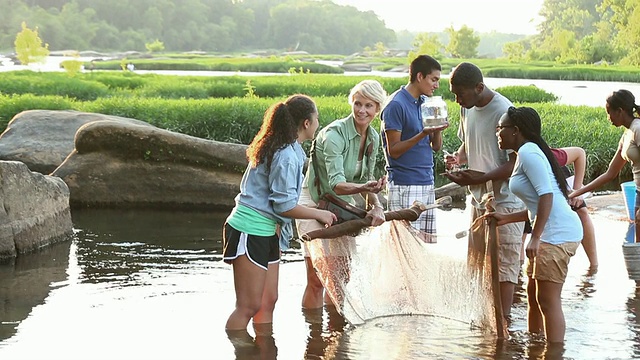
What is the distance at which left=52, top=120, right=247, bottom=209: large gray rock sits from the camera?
39.8 feet

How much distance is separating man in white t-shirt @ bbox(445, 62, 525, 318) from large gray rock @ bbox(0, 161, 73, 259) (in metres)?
4.44

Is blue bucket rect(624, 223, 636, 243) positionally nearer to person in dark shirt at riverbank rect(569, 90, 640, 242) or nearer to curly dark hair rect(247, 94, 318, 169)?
person in dark shirt at riverbank rect(569, 90, 640, 242)

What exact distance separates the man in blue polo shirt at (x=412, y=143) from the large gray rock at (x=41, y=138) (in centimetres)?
787

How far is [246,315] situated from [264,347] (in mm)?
371

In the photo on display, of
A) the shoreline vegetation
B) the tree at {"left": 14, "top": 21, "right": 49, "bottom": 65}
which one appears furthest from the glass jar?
the tree at {"left": 14, "top": 21, "right": 49, "bottom": 65}

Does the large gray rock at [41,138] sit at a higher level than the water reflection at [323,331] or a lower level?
higher

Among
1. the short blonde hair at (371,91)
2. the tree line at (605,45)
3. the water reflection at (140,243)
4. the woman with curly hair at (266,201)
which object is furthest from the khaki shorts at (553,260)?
the tree line at (605,45)

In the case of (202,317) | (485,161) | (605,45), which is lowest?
(605,45)

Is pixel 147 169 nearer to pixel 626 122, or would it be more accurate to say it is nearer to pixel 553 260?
pixel 626 122

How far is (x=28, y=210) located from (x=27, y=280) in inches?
52.2

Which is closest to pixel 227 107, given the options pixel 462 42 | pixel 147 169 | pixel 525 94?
pixel 147 169

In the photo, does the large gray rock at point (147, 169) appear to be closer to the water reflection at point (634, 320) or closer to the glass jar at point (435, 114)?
the water reflection at point (634, 320)

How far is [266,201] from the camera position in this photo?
5.79 m

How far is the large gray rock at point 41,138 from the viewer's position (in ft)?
44.2
